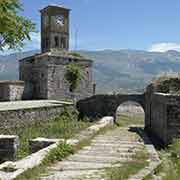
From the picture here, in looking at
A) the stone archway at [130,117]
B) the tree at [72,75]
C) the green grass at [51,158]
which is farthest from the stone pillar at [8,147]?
the tree at [72,75]

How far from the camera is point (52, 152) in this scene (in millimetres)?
7656

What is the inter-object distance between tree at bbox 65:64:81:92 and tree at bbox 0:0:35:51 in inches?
942

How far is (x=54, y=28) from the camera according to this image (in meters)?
36.8

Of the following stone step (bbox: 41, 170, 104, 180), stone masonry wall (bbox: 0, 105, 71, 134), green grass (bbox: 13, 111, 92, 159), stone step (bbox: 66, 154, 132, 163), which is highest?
stone step (bbox: 41, 170, 104, 180)

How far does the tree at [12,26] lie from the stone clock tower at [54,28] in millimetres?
27246

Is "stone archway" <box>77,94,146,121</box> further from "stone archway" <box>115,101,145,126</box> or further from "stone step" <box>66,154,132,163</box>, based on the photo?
"stone step" <box>66,154,132,163</box>

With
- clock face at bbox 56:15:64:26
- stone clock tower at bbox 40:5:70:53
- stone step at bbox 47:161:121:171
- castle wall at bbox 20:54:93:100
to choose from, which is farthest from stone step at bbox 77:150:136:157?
clock face at bbox 56:15:64:26

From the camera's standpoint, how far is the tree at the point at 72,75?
33.6 meters

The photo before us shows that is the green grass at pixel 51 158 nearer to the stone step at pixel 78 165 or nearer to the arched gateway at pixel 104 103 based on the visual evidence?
the stone step at pixel 78 165

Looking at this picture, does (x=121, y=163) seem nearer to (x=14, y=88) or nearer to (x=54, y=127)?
(x=54, y=127)

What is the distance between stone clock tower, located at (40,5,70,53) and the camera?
120 ft

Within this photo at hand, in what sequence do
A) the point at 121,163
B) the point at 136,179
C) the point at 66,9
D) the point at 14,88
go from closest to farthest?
the point at 136,179 < the point at 121,163 < the point at 14,88 < the point at 66,9

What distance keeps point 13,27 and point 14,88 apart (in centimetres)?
2328

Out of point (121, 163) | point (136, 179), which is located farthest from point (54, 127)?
point (136, 179)
